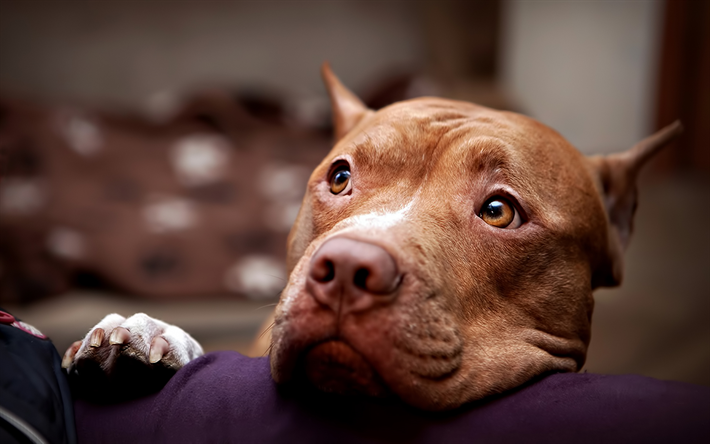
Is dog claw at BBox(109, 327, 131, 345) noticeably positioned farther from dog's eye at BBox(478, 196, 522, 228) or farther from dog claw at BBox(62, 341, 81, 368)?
dog's eye at BBox(478, 196, 522, 228)

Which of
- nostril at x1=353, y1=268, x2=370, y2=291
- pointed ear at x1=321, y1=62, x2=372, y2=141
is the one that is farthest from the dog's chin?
pointed ear at x1=321, y1=62, x2=372, y2=141

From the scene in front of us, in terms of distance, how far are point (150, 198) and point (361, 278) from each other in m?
3.54

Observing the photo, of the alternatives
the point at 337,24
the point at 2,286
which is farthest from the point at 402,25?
the point at 2,286

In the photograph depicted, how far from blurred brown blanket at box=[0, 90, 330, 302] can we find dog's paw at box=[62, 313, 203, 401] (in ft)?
8.70

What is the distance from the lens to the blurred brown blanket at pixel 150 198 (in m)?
4.04

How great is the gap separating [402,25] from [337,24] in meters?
0.65

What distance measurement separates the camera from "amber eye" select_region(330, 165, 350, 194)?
6.15ft

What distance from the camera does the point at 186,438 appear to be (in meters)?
1.30

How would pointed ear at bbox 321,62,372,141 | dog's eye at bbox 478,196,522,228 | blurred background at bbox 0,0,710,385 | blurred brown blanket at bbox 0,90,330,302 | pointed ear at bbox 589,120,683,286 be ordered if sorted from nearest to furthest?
dog's eye at bbox 478,196,522,228 < pointed ear at bbox 589,120,683,286 < pointed ear at bbox 321,62,372,141 < blurred background at bbox 0,0,710,385 < blurred brown blanket at bbox 0,90,330,302

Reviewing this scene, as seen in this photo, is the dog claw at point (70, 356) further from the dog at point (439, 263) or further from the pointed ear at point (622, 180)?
the pointed ear at point (622, 180)

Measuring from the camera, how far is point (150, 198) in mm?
4453

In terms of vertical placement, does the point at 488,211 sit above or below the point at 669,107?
above

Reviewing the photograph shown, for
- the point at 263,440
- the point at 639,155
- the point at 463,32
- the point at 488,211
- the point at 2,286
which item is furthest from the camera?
the point at 463,32

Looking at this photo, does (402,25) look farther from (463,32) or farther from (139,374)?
(139,374)
